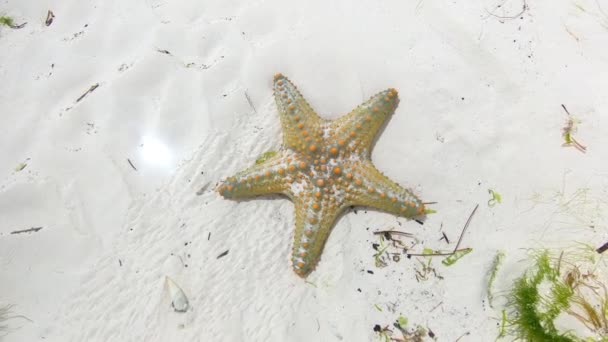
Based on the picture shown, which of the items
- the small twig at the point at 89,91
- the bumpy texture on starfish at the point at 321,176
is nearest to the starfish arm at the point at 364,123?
the bumpy texture on starfish at the point at 321,176

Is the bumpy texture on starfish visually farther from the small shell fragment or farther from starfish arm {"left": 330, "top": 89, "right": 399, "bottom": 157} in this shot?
the small shell fragment

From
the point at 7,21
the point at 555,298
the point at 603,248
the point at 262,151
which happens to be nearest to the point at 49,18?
the point at 7,21

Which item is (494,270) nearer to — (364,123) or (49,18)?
(364,123)

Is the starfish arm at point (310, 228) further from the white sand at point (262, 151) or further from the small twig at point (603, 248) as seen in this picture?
the small twig at point (603, 248)

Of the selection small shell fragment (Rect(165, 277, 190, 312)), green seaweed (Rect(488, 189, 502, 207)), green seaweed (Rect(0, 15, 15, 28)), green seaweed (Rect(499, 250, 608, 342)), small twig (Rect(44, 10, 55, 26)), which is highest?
small twig (Rect(44, 10, 55, 26))

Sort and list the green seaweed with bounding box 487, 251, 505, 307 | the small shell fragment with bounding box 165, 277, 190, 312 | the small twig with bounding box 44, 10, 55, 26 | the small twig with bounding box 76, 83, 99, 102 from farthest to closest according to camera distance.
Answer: the small twig with bounding box 44, 10, 55, 26
the small twig with bounding box 76, 83, 99, 102
the small shell fragment with bounding box 165, 277, 190, 312
the green seaweed with bounding box 487, 251, 505, 307

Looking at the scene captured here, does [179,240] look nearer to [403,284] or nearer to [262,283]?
[262,283]

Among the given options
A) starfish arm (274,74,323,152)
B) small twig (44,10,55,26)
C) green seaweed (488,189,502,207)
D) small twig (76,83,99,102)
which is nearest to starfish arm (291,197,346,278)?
starfish arm (274,74,323,152)
